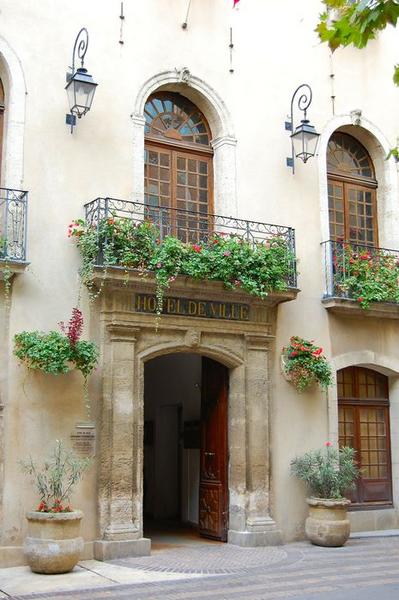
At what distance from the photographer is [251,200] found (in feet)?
40.4

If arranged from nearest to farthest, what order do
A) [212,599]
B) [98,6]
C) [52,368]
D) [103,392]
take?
[212,599], [52,368], [103,392], [98,6]

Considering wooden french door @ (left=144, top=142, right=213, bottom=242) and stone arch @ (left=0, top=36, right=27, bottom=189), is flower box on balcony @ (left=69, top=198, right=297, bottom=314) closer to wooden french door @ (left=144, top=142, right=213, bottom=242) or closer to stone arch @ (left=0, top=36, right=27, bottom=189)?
wooden french door @ (left=144, top=142, right=213, bottom=242)

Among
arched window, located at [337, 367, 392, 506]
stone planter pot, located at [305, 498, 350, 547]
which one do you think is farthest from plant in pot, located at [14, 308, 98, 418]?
arched window, located at [337, 367, 392, 506]

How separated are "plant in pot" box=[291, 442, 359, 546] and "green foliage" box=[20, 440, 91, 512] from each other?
3446 mm

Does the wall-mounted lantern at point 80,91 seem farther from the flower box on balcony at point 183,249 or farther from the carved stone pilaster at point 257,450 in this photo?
the carved stone pilaster at point 257,450

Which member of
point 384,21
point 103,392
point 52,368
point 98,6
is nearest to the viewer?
point 384,21

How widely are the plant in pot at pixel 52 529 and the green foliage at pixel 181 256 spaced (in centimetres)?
266

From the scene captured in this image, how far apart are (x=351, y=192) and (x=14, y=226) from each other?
6.39 metres

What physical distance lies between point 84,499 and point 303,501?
358cm

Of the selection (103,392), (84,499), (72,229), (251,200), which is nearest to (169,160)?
(251,200)

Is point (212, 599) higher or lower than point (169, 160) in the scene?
lower

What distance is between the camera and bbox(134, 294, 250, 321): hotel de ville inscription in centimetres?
1091

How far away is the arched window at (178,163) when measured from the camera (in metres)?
11.8

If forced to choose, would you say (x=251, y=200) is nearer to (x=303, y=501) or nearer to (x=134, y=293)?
(x=134, y=293)
